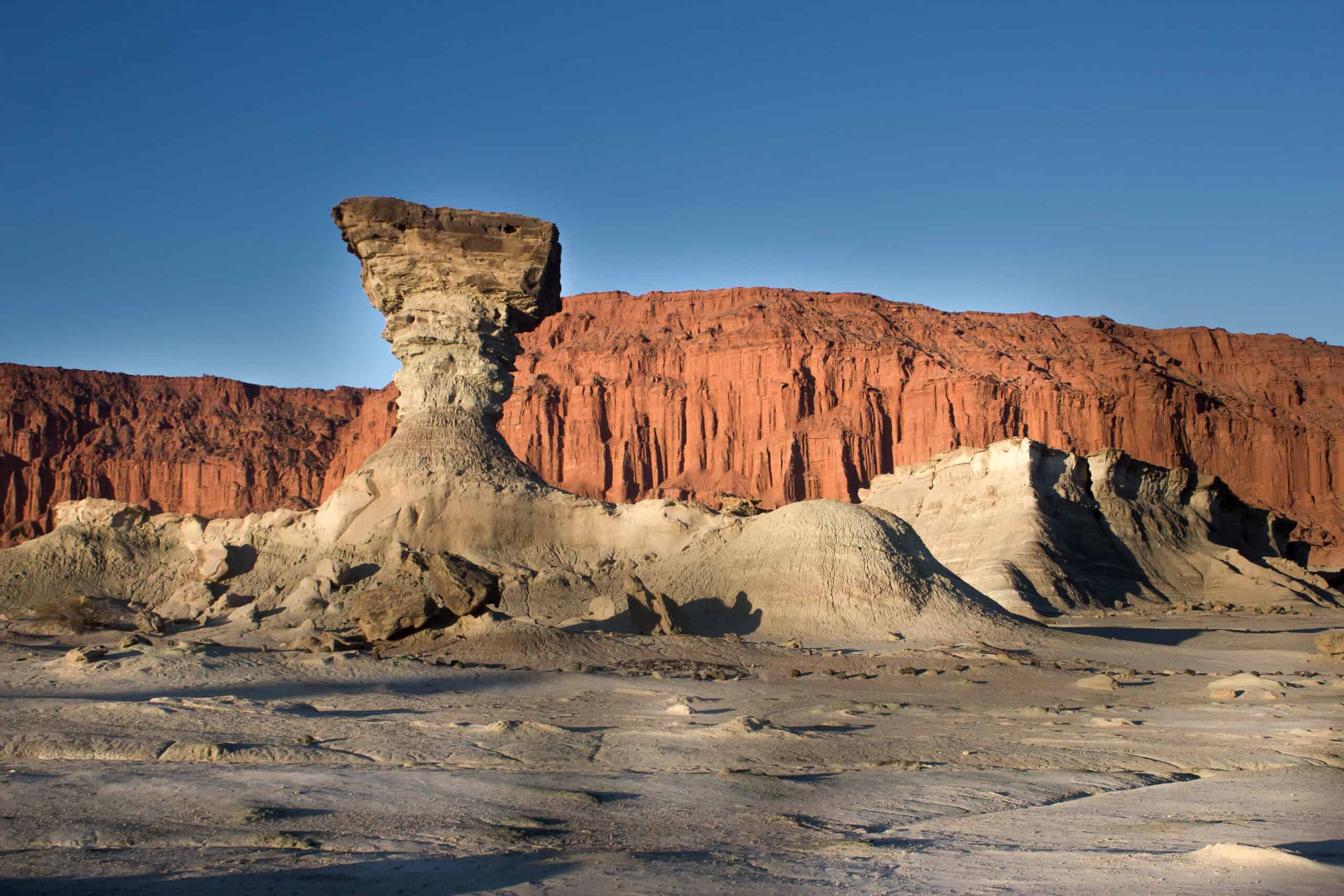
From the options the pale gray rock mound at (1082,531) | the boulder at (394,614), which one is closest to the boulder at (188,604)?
the boulder at (394,614)

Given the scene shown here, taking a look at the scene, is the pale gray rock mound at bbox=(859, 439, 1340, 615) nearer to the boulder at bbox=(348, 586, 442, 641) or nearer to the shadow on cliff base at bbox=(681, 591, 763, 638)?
the shadow on cliff base at bbox=(681, 591, 763, 638)

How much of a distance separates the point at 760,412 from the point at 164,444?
6685cm

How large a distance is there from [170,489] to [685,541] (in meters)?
112

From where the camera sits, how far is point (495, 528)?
26875 millimetres

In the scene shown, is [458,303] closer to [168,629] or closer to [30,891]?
[168,629]

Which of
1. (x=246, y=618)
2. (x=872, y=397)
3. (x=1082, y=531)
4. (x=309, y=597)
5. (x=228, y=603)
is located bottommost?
(x=246, y=618)

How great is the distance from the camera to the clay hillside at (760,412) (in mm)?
110500

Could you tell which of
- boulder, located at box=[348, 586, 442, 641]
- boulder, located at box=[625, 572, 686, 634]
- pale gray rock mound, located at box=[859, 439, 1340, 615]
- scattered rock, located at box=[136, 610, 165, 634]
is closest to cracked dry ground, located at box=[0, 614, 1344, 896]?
boulder, located at box=[348, 586, 442, 641]

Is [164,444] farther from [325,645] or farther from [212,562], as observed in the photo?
[325,645]

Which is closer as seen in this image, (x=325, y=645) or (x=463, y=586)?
(x=325, y=645)

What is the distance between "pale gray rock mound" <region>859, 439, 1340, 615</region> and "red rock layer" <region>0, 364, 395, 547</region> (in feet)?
277

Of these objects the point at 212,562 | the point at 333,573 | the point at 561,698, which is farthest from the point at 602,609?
the point at 212,562

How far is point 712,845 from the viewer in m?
6.86

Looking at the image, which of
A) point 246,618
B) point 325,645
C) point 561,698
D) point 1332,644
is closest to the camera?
point 561,698
